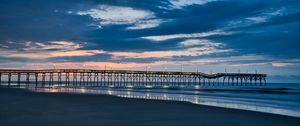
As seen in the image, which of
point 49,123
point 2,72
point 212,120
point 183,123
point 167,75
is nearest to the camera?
point 49,123

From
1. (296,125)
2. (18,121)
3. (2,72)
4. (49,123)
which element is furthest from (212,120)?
(2,72)

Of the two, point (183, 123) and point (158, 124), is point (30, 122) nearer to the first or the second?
point (158, 124)

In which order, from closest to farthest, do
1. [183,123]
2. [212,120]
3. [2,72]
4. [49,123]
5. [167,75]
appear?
[49,123], [183,123], [212,120], [2,72], [167,75]

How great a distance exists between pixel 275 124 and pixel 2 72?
85.8m

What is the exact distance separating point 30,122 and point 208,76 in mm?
106941

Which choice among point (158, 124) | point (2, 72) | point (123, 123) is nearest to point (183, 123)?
point (158, 124)

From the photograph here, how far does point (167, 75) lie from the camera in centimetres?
11344

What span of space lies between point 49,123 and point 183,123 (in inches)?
179

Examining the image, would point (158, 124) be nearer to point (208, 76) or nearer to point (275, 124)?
point (275, 124)

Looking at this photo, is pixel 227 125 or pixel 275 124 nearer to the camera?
pixel 227 125

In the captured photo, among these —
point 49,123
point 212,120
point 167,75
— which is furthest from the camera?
point 167,75

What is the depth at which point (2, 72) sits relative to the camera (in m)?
84.2

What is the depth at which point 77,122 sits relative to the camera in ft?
34.1

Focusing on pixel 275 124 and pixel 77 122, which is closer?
pixel 77 122
